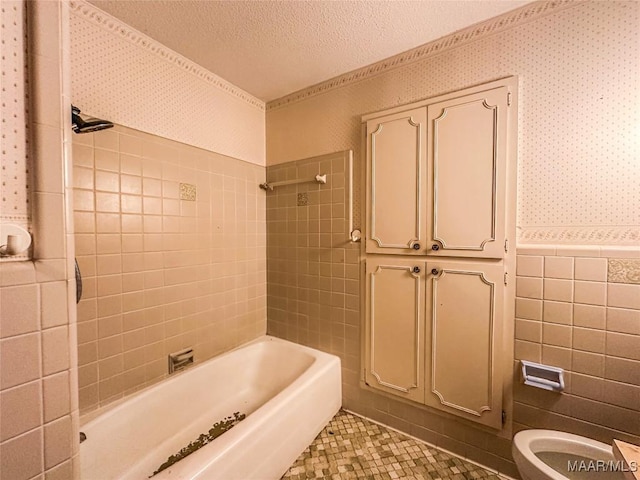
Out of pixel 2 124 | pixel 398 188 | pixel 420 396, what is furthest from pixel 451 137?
pixel 2 124

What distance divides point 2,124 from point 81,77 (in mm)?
983

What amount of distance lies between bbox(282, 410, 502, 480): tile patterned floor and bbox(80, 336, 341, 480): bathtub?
0.24 ft

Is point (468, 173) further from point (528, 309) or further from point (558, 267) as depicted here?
point (528, 309)

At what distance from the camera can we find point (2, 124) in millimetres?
516

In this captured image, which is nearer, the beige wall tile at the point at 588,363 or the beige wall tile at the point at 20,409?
the beige wall tile at the point at 20,409

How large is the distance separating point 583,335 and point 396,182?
3.70 ft

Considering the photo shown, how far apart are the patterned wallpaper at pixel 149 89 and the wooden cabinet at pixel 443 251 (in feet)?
3.36

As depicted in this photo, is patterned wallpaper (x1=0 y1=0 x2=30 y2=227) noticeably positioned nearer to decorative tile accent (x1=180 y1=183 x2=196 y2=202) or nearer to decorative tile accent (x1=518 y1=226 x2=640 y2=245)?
decorative tile accent (x1=180 y1=183 x2=196 y2=202)

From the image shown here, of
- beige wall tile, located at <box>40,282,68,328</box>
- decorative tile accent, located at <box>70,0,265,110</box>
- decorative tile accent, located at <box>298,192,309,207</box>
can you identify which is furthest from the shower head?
decorative tile accent, located at <box>298,192,309,207</box>

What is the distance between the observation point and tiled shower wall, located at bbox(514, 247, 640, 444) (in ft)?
3.56

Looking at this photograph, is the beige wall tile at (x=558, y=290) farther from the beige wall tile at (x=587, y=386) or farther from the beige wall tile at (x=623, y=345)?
the beige wall tile at (x=587, y=386)

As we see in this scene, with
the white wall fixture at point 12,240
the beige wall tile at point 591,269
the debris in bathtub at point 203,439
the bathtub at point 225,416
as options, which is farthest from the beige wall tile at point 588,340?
the white wall fixture at point 12,240

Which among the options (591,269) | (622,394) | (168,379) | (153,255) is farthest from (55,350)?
(622,394)

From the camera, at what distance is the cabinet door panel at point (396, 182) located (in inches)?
58.5
